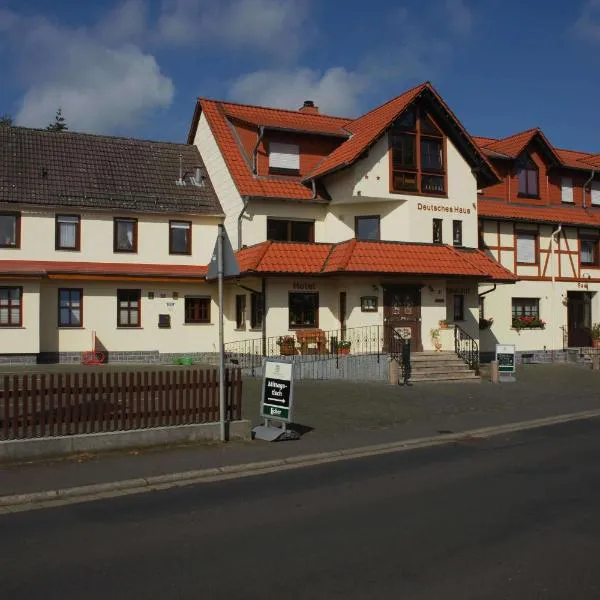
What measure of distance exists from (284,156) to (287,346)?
26.8ft

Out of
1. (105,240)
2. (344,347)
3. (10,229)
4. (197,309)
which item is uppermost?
(10,229)

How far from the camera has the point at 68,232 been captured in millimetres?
25656

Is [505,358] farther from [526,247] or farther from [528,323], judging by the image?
[526,247]

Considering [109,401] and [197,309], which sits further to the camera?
[197,309]

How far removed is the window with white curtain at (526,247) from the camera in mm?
30531

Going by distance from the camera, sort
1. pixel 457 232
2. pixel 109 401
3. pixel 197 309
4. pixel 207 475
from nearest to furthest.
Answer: pixel 207 475
pixel 109 401
pixel 457 232
pixel 197 309

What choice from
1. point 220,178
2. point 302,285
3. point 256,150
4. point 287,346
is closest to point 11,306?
point 220,178

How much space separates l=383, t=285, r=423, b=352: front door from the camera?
78.0 ft

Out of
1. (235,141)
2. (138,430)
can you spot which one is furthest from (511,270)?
(138,430)

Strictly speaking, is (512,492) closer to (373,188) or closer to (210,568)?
(210,568)

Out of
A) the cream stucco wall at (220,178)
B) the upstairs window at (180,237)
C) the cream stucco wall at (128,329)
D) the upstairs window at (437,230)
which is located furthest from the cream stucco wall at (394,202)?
the cream stucco wall at (128,329)

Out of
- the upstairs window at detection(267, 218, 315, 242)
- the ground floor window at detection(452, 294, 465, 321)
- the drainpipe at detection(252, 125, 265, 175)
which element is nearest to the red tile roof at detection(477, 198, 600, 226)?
the ground floor window at detection(452, 294, 465, 321)

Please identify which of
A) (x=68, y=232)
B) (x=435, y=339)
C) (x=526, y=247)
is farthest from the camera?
(x=526, y=247)

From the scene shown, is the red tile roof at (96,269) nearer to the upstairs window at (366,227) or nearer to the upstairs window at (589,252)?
the upstairs window at (366,227)
